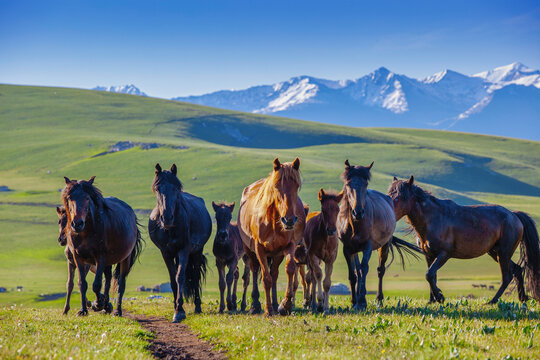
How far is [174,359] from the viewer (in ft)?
28.7

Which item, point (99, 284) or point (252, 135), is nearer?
point (99, 284)

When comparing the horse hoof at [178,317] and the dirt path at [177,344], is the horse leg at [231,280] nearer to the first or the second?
the horse hoof at [178,317]

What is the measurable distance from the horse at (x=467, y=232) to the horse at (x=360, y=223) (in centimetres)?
69

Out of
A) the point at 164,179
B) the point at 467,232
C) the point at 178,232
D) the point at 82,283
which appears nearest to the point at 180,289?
the point at 178,232

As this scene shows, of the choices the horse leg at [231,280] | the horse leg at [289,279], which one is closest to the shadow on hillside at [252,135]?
the horse leg at [231,280]

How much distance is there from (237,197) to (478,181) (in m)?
76.9

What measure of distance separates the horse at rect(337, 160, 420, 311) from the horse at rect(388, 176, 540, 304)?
693 mm

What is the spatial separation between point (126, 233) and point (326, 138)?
176431mm

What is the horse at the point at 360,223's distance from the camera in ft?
43.0

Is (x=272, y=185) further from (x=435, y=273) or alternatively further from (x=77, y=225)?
(x=435, y=273)

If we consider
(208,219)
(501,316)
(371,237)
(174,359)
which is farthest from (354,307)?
(174,359)

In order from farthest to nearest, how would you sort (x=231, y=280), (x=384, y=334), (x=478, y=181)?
1. (x=478, y=181)
2. (x=231, y=280)
3. (x=384, y=334)

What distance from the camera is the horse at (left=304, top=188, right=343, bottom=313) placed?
13273 mm

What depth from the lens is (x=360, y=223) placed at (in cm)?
1377
